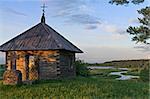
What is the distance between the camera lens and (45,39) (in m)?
28.8

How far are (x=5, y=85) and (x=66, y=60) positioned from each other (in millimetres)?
7360

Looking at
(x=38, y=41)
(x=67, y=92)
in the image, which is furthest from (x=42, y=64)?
(x=67, y=92)

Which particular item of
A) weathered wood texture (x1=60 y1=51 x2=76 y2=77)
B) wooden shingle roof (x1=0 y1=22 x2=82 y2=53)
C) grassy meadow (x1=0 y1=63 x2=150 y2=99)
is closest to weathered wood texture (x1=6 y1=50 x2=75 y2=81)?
weathered wood texture (x1=60 y1=51 x2=76 y2=77)

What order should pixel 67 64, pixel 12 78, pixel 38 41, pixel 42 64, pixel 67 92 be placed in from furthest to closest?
pixel 67 64 → pixel 38 41 → pixel 42 64 → pixel 12 78 → pixel 67 92

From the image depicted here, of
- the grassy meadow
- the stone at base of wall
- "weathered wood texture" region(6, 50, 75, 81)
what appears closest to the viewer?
the grassy meadow

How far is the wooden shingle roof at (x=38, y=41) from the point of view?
27.8 meters

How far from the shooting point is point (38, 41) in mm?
28734

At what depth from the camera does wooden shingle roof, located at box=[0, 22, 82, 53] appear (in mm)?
27844

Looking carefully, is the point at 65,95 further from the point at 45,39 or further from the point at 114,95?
the point at 45,39

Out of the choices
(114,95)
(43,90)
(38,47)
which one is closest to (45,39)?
(38,47)

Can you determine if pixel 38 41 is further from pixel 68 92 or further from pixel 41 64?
pixel 68 92

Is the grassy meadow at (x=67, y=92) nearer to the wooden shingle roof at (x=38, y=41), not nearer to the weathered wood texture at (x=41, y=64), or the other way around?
the weathered wood texture at (x=41, y=64)

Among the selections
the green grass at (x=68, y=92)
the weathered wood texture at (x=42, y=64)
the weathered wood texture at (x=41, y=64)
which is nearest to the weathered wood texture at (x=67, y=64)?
the weathered wood texture at (x=41, y=64)

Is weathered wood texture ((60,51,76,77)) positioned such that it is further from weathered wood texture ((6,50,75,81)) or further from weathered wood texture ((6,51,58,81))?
weathered wood texture ((6,51,58,81))
